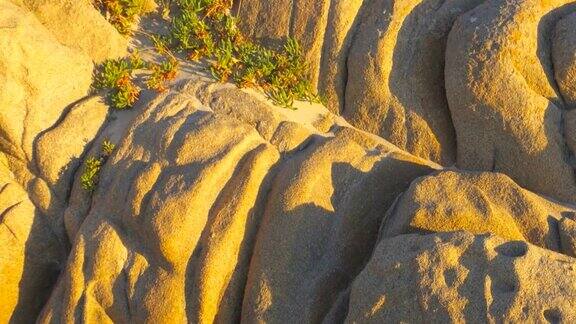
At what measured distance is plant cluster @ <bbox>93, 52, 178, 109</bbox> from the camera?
8.80m

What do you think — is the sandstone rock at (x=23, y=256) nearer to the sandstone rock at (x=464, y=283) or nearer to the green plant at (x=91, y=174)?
the green plant at (x=91, y=174)

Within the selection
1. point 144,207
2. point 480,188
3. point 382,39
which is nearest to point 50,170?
point 144,207

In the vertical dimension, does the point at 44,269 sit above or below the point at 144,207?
below

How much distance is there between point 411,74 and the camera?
8438 mm

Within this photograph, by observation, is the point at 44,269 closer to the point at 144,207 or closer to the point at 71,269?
the point at 71,269

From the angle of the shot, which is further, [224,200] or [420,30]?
[420,30]

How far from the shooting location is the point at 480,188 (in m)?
6.58

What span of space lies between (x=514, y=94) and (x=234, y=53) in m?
4.00

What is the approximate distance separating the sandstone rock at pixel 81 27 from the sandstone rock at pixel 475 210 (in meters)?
5.05

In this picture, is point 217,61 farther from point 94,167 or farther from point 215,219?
point 215,219

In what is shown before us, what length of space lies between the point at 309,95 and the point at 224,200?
2.43 m

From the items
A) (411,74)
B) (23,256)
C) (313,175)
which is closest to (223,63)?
(411,74)

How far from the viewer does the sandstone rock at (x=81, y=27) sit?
932 cm

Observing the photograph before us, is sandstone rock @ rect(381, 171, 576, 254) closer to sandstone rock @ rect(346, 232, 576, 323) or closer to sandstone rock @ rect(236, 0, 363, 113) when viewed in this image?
sandstone rock @ rect(346, 232, 576, 323)
